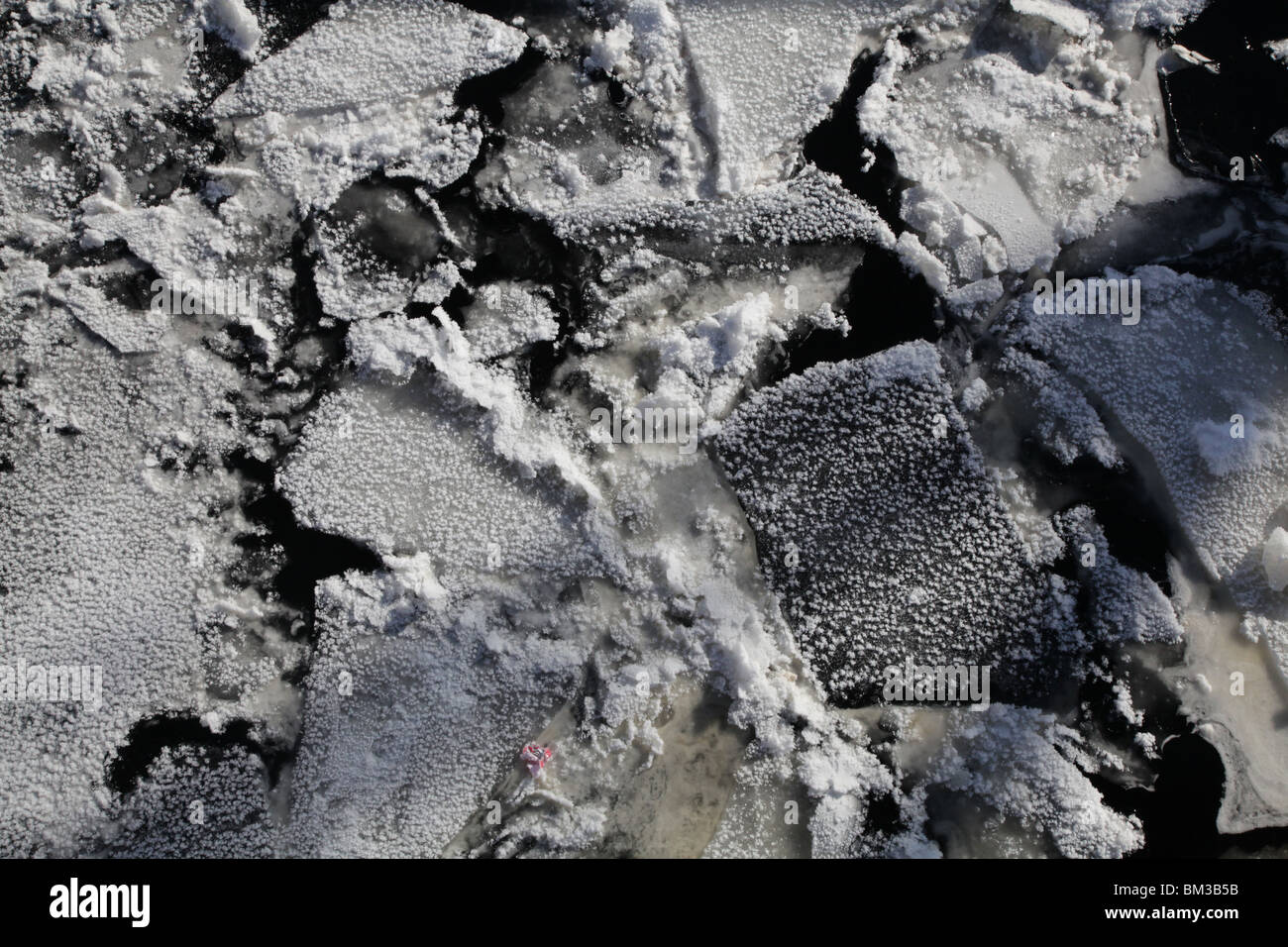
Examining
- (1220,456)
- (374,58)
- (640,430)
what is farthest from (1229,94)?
(374,58)

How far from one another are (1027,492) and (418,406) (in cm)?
158

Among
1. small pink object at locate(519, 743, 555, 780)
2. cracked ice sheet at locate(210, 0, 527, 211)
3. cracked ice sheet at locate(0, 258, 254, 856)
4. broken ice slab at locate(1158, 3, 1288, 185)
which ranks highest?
broken ice slab at locate(1158, 3, 1288, 185)

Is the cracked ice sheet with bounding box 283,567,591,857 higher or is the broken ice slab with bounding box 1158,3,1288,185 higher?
the broken ice slab with bounding box 1158,3,1288,185

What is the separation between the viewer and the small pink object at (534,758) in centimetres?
228

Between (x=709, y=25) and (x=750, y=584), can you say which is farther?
(x=709, y=25)

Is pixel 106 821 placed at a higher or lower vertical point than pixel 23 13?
lower

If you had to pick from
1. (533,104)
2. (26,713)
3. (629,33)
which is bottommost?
(26,713)

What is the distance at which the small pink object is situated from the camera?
2283mm

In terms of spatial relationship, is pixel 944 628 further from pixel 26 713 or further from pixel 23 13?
pixel 23 13

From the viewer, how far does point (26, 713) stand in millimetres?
2291

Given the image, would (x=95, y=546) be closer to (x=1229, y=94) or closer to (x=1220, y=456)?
(x=1220, y=456)

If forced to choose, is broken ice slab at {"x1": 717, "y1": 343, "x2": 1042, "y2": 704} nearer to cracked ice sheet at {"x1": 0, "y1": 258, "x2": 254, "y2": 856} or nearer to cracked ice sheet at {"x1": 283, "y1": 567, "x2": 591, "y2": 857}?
cracked ice sheet at {"x1": 283, "y1": 567, "x2": 591, "y2": 857}

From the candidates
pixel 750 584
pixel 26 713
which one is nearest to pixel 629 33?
pixel 750 584

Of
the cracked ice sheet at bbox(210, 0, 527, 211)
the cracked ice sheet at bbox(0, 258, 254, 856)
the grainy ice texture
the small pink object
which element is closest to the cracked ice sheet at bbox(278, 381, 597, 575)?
the grainy ice texture
